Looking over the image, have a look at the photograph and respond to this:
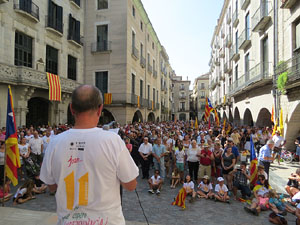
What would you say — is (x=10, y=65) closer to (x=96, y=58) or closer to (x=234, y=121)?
(x=96, y=58)

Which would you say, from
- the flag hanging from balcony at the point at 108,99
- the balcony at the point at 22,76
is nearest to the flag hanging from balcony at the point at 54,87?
the balcony at the point at 22,76

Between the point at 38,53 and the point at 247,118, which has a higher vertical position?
the point at 38,53

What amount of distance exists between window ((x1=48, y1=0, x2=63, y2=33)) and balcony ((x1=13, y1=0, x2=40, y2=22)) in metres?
1.35

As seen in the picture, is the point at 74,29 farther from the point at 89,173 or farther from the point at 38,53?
the point at 89,173

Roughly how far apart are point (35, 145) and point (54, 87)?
7818mm

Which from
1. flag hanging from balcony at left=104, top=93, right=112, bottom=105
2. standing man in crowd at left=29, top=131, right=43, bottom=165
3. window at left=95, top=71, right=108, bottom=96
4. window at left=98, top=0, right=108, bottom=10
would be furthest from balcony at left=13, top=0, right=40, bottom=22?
standing man in crowd at left=29, top=131, right=43, bottom=165

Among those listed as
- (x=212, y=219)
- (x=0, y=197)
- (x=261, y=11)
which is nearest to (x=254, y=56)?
(x=261, y=11)

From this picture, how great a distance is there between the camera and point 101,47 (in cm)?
2020

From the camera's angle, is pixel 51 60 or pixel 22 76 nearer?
pixel 22 76

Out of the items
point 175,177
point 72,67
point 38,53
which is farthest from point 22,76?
point 175,177

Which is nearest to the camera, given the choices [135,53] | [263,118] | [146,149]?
[146,149]

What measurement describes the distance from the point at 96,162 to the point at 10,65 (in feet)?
43.2

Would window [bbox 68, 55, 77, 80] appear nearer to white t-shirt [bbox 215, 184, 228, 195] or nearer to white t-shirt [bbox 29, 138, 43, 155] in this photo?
white t-shirt [bbox 29, 138, 43, 155]

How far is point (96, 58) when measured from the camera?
20219 millimetres
